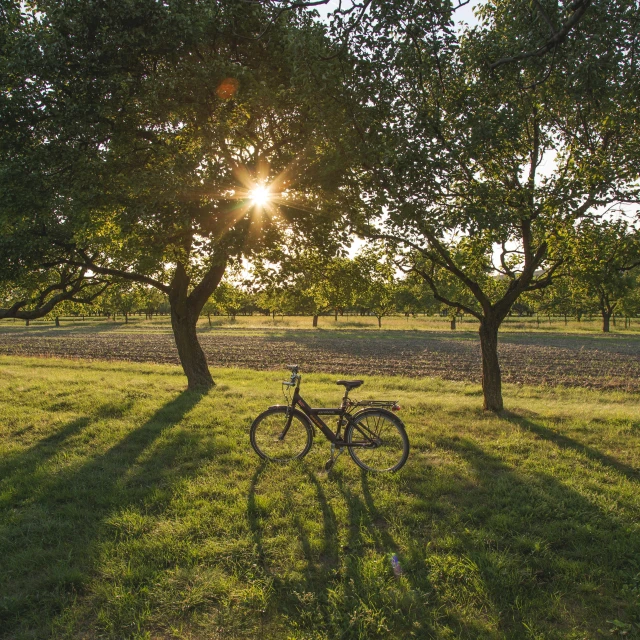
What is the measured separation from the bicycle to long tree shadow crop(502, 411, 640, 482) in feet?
11.2

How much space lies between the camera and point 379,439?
6.56 metres

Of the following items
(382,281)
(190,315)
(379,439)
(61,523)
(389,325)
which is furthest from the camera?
(389,325)

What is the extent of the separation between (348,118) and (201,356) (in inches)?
408

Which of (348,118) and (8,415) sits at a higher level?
(348,118)

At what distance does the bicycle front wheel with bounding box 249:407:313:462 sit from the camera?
23.0ft

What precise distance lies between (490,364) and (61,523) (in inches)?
373

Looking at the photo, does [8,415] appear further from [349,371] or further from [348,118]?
[349,371]

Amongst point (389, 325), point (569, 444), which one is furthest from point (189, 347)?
point (389, 325)

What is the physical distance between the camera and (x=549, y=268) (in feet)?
33.4

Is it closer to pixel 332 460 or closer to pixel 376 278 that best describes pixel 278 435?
pixel 332 460

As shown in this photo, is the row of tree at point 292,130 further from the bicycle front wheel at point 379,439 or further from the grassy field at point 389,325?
the grassy field at point 389,325

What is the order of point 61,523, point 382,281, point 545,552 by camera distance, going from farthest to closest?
1. point 382,281
2. point 61,523
3. point 545,552

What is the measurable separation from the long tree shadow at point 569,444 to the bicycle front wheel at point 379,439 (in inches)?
133

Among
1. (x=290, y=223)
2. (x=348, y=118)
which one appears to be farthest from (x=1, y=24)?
(x=348, y=118)
